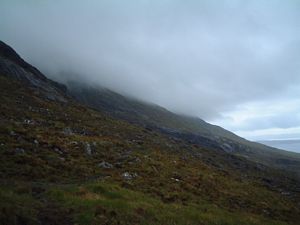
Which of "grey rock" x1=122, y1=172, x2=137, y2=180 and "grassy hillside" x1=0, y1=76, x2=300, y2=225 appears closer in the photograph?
"grassy hillside" x1=0, y1=76, x2=300, y2=225

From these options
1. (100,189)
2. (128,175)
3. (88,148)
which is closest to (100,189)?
(100,189)

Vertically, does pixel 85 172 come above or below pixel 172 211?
below

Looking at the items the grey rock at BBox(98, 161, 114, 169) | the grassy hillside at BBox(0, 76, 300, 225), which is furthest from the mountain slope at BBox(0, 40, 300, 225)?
the grey rock at BBox(98, 161, 114, 169)

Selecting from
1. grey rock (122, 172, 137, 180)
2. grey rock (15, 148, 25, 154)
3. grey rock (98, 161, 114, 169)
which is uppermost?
grey rock (122, 172, 137, 180)

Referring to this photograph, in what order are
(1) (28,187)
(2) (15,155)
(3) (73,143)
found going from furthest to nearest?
(3) (73,143)
(2) (15,155)
(1) (28,187)

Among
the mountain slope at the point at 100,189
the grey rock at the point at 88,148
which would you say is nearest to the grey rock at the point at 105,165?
the mountain slope at the point at 100,189

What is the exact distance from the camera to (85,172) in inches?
1113

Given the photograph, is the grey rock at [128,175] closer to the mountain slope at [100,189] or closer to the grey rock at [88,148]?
the mountain slope at [100,189]

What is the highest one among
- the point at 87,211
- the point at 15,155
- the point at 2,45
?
the point at 2,45

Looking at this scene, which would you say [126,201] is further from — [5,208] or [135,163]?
[135,163]

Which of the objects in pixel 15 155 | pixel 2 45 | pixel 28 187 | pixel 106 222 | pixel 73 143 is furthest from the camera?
pixel 2 45

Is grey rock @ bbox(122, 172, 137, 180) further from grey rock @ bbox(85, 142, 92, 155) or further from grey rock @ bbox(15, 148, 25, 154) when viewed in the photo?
grey rock @ bbox(15, 148, 25, 154)

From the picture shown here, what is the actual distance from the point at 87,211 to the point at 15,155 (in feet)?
44.9

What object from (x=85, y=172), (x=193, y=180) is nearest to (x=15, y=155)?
(x=85, y=172)
